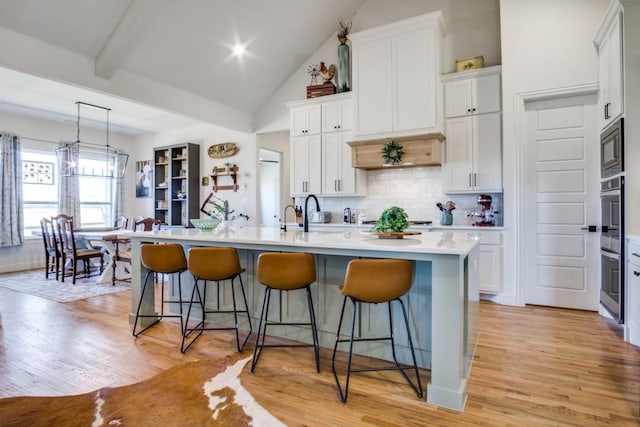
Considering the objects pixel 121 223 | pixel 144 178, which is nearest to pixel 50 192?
pixel 121 223

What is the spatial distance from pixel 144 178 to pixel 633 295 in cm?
869

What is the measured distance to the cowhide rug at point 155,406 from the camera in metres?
1.89

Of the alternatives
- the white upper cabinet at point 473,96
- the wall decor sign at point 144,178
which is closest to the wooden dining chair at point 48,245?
the wall decor sign at point 144,178

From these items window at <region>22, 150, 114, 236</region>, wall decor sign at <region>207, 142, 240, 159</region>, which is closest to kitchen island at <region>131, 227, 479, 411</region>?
wall decor sign at <region>207, 142, 240, 159</region>

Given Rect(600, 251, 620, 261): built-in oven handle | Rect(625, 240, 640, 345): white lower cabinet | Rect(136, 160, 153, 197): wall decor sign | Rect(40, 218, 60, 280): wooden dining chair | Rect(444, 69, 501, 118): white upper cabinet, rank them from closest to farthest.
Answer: Rect(625, 240, 640, 345): white lower cabinet, Rect(600, 251, 620, 261): built-in oven handle, Rect(444, 69, 501, 118): white upper cabinet, Rect(40, 218, 60, 280): wooden dining chair, Rect(136, 160, 153, 197): wall decor sign

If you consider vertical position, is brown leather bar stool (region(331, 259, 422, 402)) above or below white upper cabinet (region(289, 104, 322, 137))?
below

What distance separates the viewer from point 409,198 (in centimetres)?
506

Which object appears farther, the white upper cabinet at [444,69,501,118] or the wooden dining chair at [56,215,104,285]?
the wooden dining chair at [56,215,104,285]

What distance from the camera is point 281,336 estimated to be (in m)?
3.05

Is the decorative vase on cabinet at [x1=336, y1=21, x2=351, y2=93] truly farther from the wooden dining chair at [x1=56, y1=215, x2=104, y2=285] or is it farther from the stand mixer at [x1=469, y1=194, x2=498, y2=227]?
the wooden dining chair at [x1=56, y1=215, x2=104, y2=285]

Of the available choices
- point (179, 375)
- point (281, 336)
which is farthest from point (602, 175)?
point (179, 375)

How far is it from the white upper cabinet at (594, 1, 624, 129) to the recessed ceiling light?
415 cm

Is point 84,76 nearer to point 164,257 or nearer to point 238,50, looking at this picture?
point 238,50

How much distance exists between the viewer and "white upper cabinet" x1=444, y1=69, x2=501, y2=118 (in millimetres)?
4262
